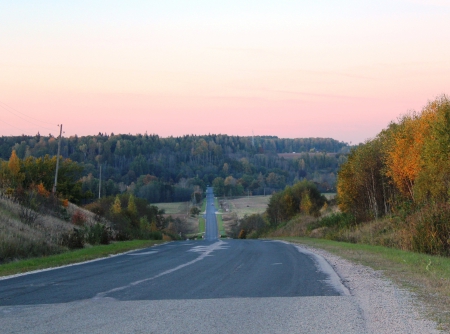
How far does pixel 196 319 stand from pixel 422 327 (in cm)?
339

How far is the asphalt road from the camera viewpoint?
25.4 ft

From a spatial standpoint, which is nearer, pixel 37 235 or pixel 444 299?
pixel 444 299

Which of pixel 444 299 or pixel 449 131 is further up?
pixel 449 131

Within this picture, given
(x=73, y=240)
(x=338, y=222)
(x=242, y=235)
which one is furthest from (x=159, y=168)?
(x=73, y=240)

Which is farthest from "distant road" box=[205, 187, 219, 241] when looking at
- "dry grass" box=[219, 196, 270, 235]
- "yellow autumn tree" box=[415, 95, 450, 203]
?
"yellow autumn tree" box=[415, 95, 450, 203]

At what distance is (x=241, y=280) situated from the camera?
13000 millimetres

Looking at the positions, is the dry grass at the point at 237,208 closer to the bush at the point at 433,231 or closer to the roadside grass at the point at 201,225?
the roadside grass at the point at 201,225

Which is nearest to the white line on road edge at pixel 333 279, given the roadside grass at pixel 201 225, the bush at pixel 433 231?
the bush at pixel 433 231

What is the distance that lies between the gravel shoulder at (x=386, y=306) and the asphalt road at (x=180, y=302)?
0.83 feet

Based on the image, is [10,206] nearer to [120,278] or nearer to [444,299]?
[120,278]

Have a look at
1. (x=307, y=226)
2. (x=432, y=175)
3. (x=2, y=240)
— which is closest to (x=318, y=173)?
(x=307, y=226)

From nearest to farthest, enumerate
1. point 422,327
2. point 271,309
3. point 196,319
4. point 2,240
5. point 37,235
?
point 422,327 → point 196,319 → point 271,309 → point 2,240 → point 37,235

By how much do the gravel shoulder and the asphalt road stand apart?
254mm

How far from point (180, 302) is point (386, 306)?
3745 millimetres
